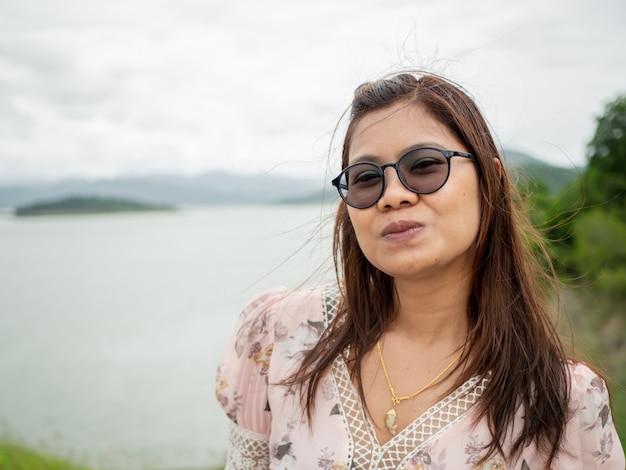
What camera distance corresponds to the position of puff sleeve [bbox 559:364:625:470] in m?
1.64

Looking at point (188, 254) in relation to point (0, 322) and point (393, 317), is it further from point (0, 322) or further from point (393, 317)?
point (393, 317)

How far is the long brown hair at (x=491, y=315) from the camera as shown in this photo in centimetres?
166

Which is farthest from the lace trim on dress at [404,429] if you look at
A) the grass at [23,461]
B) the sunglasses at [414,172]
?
the grass at [23,461]

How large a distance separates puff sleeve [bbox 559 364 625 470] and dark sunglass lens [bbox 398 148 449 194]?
2.52 ft

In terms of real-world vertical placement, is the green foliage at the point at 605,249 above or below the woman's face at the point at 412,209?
below

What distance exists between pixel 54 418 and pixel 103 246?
48.0 m

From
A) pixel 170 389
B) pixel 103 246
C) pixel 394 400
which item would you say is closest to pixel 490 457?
pixel 394 400

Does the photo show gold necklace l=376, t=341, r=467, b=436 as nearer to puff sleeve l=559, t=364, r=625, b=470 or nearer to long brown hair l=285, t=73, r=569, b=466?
long brown hair l=285, t=73, r=569, b=466

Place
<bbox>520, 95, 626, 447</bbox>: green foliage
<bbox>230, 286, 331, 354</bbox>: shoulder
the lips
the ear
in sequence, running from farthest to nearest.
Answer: <bbox>520, 95, 626, 447</bbox>: green foliage < <bbox>230, 286, 331, 354</bbox>: shoulder < the ear < the lips

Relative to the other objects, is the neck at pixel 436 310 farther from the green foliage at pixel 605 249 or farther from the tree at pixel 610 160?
the tree at pixel 610 160

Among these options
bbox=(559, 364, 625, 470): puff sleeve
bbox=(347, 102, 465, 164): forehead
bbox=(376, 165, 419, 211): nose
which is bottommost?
bbox=(559, 364, 625, 470): puff sleeve

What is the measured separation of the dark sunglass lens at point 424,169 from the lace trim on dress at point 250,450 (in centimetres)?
102

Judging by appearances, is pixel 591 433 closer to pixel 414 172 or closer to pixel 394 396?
pixel 394 396

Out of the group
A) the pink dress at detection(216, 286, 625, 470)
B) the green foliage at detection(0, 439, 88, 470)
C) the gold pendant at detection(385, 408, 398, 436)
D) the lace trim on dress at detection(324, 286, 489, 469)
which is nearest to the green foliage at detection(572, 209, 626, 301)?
the green foliage at detection(0, 439, 88, 470)
